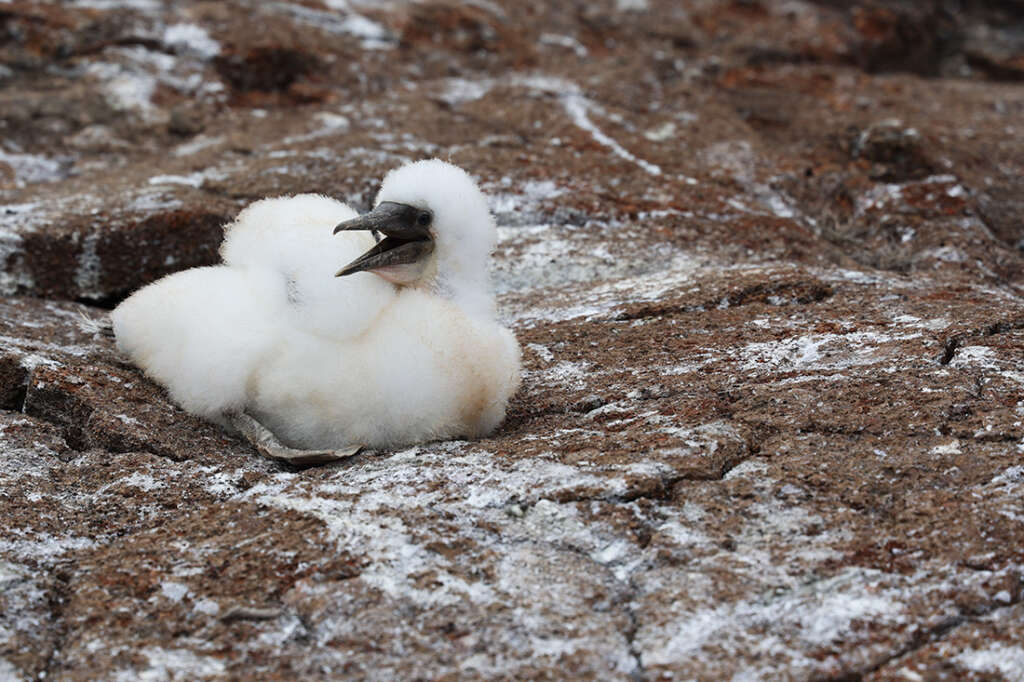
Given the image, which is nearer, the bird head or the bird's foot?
the bird's foot

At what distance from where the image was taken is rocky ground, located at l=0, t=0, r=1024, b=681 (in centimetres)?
244

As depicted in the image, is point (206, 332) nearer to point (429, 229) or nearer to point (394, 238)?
point (394, 238)

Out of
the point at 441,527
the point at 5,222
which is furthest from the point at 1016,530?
the point at 5,222

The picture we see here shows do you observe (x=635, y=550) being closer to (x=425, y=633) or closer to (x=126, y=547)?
(x=425, y=633)

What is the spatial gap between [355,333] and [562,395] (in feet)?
2.52

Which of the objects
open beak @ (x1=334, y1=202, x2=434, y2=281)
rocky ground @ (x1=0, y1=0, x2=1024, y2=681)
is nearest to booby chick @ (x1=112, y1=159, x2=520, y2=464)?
open beak @ (x1=334, y1=202, x2=434, y2=281)

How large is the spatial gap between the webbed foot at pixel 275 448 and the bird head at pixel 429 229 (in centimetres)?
60

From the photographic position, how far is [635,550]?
2.70 metres

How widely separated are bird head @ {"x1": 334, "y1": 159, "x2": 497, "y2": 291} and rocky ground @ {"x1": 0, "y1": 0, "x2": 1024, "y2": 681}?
1.87 feet

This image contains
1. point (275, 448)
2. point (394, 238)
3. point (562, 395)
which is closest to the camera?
point (275, 448)

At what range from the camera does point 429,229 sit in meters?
3.59

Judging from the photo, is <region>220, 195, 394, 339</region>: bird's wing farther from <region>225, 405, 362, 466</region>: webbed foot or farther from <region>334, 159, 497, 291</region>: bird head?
<region>225, 405, 362, 466</region>: webbed foot

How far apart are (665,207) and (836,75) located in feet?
12.2

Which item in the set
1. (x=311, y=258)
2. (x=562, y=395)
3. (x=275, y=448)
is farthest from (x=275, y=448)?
(x=562, y=395)
